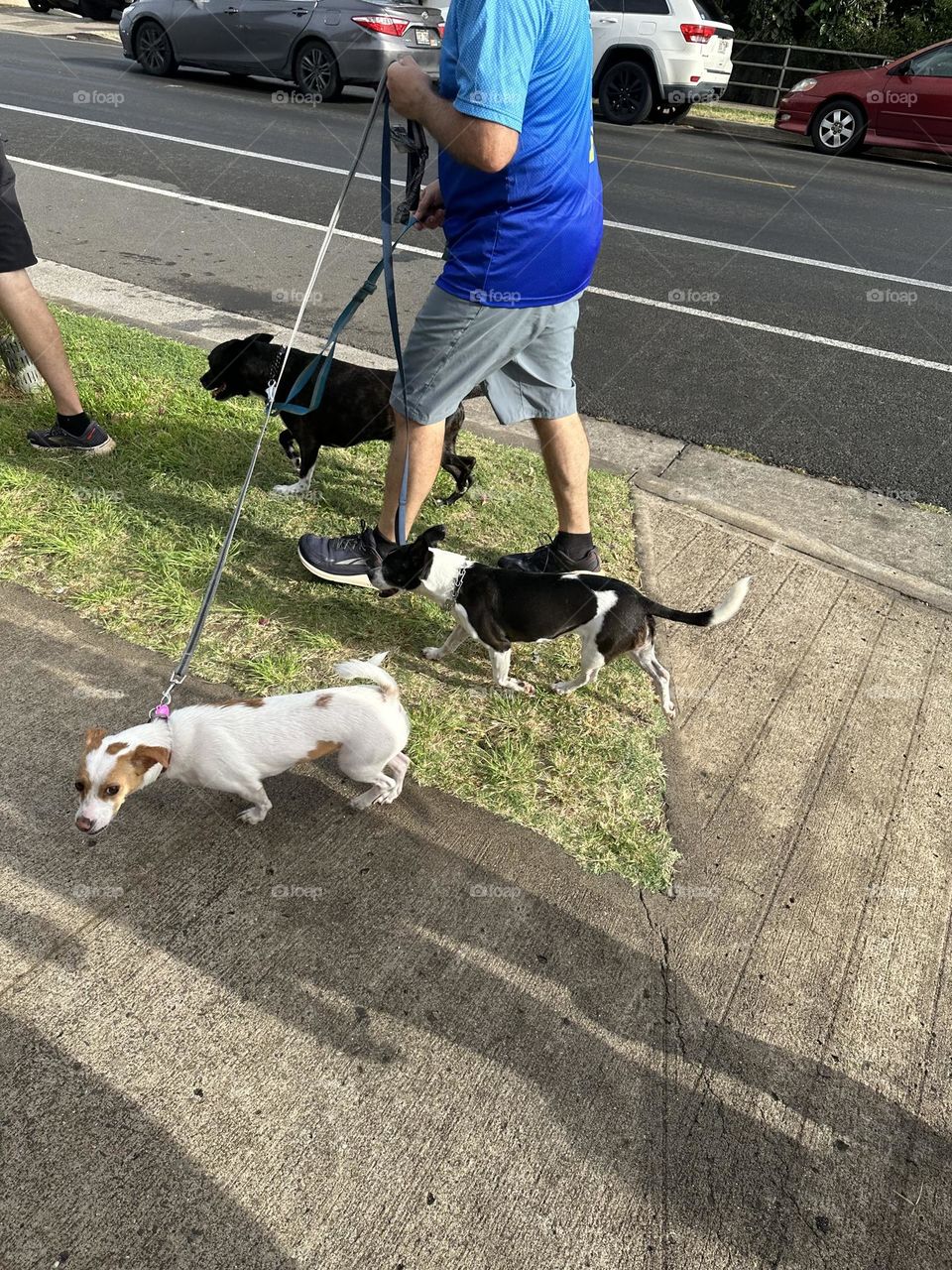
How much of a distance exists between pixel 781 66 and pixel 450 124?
19.3 metres

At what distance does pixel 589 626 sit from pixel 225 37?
14.3m

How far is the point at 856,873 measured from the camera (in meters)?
2.73

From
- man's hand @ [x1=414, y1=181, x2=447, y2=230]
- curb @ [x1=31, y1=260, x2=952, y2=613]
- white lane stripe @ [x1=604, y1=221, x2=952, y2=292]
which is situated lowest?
curb @ [x1=31, y1=260, x2=952, y2=613]

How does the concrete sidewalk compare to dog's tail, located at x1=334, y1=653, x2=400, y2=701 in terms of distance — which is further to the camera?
dog's tail, located at x1=334, y1=653, x2=400, y2=701

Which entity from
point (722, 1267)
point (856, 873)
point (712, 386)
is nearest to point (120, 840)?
point (722, 1267)

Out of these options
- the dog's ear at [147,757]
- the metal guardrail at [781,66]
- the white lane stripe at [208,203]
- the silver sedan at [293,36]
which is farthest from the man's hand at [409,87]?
the metal guardrail at [781,66]

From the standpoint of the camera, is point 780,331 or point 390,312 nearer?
point 390,312

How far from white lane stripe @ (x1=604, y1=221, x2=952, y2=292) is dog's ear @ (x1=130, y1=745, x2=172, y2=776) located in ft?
24.5

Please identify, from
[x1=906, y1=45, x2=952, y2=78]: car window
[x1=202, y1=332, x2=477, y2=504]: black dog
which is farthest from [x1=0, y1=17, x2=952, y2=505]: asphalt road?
[x1=202, y1=332, x2=477, y2=504]: black dog

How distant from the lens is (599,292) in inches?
286

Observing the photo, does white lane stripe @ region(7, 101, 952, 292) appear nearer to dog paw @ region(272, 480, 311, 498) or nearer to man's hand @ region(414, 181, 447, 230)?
dog paw @ region(272, 480, 311, 498)

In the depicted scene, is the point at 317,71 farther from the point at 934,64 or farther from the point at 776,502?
the point at 776,502

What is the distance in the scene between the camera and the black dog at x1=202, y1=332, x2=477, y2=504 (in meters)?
4.05

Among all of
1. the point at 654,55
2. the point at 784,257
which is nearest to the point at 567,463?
the point at 784,257
